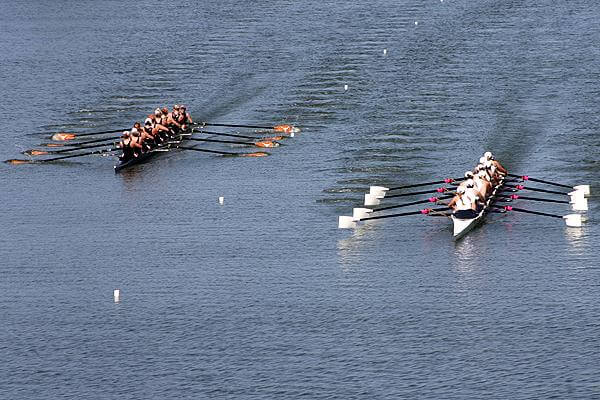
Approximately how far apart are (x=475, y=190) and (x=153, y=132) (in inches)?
936

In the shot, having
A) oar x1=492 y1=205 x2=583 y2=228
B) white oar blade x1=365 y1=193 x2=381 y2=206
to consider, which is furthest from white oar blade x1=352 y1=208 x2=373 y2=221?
oar x1=492 y1=205 x2=583 y2=228

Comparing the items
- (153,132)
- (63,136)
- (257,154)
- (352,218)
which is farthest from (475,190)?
(63,136)

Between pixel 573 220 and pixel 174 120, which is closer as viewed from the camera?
Answer: pixel 573 220

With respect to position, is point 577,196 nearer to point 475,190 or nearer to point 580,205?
point 580,205

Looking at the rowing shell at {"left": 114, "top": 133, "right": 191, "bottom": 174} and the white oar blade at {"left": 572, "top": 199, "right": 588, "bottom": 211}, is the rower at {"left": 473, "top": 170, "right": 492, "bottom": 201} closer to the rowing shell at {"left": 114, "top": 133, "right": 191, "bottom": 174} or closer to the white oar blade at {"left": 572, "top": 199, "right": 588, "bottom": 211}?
the white oar blade at {"left": 572, "top": 199, "right": 588, "bottom": 211}

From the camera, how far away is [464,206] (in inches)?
2489

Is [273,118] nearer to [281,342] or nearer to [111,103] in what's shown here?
[111,103]

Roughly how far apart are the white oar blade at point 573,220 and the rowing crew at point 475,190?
3908 mm

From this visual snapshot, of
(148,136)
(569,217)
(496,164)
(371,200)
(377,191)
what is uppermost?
(148,136)

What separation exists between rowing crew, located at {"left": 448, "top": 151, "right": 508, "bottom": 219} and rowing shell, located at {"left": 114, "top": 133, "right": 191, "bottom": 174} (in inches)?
790

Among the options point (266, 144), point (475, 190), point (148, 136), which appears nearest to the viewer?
point (475, 190)

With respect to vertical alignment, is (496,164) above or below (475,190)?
above

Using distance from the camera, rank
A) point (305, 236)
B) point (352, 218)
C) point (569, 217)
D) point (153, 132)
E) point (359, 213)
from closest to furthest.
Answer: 1. point (569, 217)
2. point (305, 236)
3. point (352, 218)
4. point (359, 213)
5. point (153, 132)

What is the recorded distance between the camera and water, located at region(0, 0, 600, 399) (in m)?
50.9
